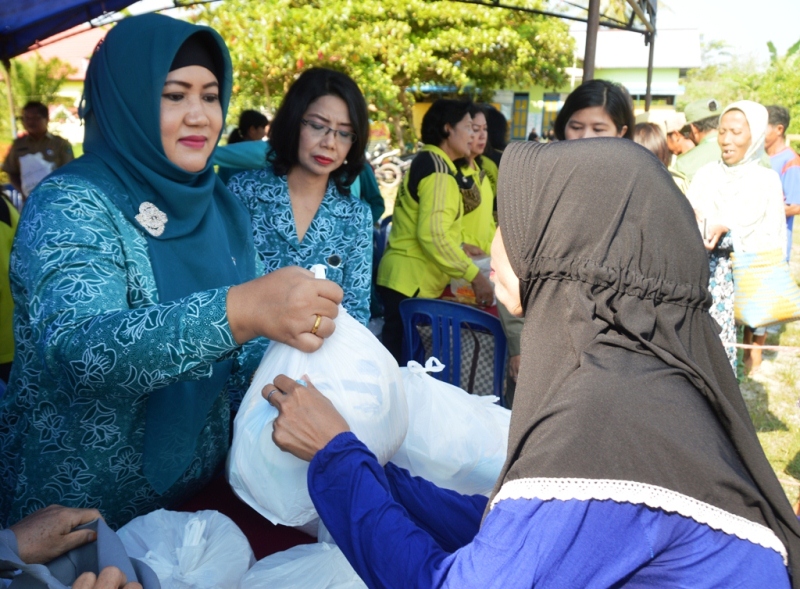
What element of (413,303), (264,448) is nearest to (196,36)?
(264,448)

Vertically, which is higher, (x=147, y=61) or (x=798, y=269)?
(x=147, y=61)

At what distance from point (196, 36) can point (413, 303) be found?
84.2 inches

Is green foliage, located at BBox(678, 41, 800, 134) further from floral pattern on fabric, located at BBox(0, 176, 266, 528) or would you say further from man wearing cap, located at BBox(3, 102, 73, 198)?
floral pattern on fabric, located at BBox(0, 176, 266, 528)

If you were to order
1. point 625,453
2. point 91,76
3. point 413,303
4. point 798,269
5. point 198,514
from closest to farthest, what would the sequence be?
point 625,453 < point 198,514 < point 91,76 < point 413,303 < point 798,269

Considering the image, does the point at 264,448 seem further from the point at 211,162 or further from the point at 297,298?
the point at 211,162

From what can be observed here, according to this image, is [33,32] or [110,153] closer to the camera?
[110,153]

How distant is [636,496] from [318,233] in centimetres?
196

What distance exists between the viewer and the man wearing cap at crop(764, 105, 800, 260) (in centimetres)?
634

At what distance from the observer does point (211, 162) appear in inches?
69.3

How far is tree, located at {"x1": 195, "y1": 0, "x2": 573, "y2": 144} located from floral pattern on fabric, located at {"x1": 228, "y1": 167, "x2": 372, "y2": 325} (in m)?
9.14

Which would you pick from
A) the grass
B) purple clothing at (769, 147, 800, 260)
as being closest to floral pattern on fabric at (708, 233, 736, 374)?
the grass

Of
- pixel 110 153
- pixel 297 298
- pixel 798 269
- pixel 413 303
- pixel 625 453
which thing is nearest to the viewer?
pixel 625 453

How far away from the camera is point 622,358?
1102 millimetres

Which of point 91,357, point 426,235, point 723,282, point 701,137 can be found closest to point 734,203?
point 723,282
